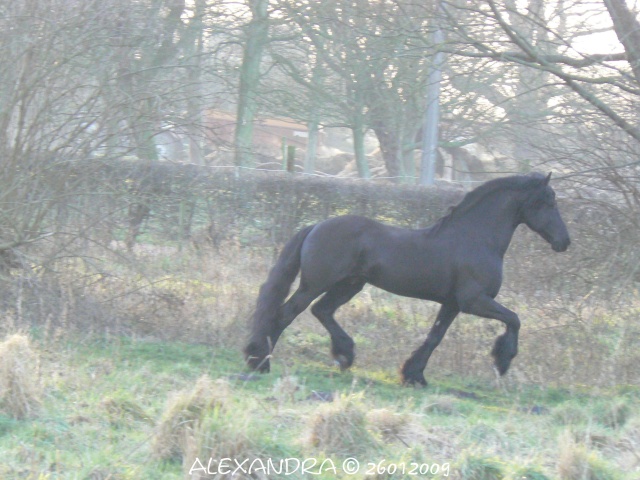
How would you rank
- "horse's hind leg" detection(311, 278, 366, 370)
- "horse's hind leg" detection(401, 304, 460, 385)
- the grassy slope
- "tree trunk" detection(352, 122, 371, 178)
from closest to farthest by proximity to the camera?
the grassy slope
"horse's hind leg" detection(401, 304, 460, 385)
"horse's hind leg" detection(311, 278, 366, 370)
"tree trunk" detection(352, 122, 371, 178)

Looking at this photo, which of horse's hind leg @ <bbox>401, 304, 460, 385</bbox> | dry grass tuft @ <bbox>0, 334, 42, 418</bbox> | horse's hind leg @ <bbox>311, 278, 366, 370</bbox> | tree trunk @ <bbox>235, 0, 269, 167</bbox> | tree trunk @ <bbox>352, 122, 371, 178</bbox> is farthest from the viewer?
tree trunk @ <bbox>352, 122, 371, 178</bbox>

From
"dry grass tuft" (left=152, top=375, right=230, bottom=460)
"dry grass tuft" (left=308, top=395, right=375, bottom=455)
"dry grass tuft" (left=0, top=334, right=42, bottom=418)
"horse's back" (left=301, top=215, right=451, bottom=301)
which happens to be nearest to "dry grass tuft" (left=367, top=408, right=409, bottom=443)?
"dry grass tuft" (left=308, top=395, right=375, bottom=455)

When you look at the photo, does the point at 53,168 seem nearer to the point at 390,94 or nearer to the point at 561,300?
the point at 561,300

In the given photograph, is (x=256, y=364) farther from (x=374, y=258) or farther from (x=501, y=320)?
(x=501, y=320)

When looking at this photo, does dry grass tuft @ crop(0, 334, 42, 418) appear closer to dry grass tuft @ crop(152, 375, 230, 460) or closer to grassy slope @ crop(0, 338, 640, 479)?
grassy slope @ crop(0, 338, 640, 479)

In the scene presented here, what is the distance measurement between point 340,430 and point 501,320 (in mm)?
3125

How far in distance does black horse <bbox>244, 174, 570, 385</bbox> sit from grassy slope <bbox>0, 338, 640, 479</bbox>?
0.43 m

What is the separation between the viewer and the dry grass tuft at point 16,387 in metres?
5.21

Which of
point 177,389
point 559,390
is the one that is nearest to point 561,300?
point 559,390

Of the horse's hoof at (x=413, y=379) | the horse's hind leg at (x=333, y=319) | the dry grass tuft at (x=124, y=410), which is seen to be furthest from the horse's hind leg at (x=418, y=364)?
the dry grass tuft at (x=124, y=410)

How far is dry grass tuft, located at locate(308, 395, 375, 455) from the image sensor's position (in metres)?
4.76

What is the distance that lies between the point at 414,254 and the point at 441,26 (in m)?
3.10

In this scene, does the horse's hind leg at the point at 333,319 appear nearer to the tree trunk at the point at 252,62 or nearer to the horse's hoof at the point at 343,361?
the horse's hoof at the point at 343,361

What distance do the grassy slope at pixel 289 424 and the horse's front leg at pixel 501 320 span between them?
39 cm
